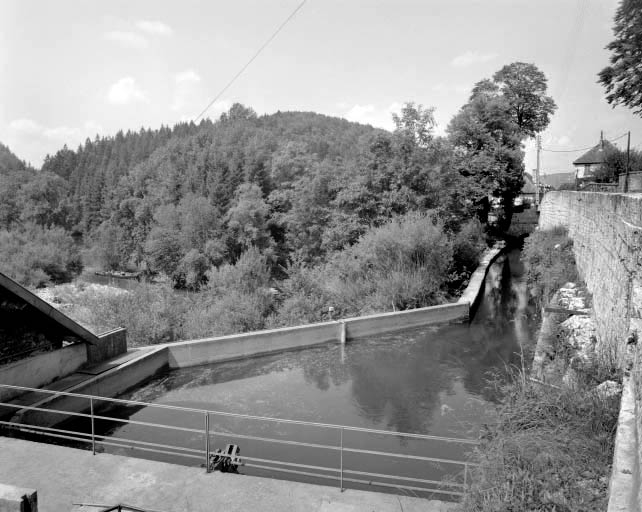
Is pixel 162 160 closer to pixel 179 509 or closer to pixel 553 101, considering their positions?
pixel 553 101

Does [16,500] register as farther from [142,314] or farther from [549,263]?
[549,263]

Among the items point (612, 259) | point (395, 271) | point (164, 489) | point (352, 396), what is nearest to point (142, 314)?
point (352, 396)

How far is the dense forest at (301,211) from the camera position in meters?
20.0

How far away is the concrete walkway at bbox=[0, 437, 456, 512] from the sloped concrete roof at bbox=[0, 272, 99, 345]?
9.86 feet

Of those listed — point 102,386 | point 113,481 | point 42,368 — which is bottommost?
point 102,386

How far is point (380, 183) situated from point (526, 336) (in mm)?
11667

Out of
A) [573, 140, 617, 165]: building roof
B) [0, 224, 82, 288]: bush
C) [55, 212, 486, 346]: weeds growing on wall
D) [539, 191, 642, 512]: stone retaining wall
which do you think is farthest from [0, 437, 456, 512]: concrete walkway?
[573, 140, 617, 165]: building roof

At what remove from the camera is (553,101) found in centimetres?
4216

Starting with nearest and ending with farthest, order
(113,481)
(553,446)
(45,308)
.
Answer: (553,446) → (113,481) → (45,308)

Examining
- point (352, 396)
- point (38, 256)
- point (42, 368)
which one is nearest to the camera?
point (42, 368)

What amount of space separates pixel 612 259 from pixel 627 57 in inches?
498

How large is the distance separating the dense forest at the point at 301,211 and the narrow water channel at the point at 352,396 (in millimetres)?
3912

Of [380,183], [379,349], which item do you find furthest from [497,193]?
[379,349]

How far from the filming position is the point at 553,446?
579cm
